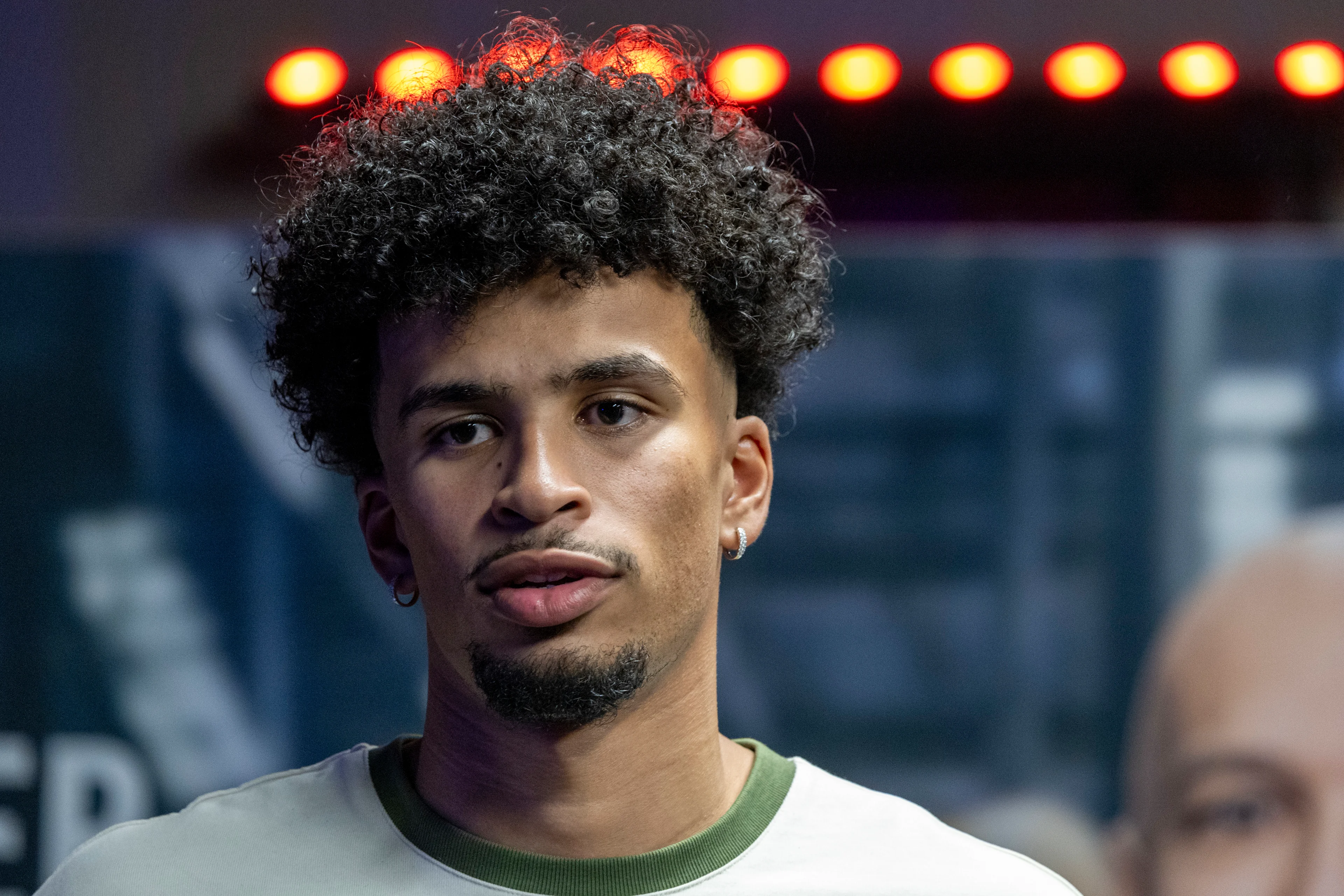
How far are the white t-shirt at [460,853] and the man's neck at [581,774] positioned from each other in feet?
0.06

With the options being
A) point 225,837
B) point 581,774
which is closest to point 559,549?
point 581,774

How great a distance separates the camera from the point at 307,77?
2.43 m

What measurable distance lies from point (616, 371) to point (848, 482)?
1.26m

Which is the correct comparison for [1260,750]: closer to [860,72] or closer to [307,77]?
[860,72]

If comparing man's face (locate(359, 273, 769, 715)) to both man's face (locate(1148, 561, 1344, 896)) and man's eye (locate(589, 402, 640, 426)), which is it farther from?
man's face (locate(1148, 561, 1344, 896))

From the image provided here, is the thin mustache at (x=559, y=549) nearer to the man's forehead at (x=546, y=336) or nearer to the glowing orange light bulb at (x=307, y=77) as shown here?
the man's forehead at (x=546, y=336)

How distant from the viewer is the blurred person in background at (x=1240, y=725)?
2518 millimetres

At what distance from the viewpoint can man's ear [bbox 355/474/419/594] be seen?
163 cm

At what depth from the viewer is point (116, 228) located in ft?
8.48

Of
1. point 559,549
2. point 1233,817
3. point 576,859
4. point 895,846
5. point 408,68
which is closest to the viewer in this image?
point 559,549

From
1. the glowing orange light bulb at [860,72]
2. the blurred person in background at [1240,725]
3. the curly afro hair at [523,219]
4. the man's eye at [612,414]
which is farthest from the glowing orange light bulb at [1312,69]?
the man's eye at [612,414]

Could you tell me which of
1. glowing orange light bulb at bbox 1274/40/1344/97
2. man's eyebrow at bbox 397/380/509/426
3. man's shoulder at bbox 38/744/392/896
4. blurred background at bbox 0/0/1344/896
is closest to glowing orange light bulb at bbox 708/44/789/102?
blurred background at bbox 0/0/1344/896

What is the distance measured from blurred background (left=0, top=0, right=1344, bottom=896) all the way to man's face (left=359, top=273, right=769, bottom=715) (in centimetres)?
106

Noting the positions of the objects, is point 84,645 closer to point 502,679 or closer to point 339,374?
point 339,374
